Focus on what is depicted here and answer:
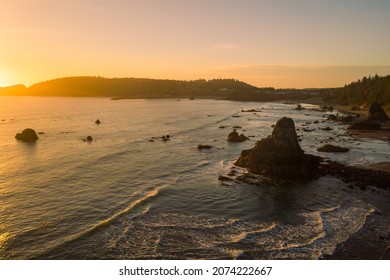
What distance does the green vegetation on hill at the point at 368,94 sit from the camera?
119m

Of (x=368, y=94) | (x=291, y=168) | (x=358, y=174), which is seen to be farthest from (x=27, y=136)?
(x=368, y=94)

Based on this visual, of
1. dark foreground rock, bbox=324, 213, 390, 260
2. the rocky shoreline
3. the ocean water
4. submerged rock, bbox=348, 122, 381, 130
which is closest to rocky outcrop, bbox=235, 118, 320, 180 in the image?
the rocky shoreline

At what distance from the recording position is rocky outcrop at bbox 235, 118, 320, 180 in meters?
38.4

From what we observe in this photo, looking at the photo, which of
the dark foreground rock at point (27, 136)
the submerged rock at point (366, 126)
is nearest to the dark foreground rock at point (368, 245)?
the submerged rock at point (366, 126)

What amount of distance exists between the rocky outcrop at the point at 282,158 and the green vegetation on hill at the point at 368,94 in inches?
3330

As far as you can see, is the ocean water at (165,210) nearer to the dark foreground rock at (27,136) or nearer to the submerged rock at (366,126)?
the dark foreground rock at (27,136)

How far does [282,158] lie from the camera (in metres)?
39.8

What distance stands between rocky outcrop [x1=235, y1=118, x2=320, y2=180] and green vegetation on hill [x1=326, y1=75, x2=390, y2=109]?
84.6 metres

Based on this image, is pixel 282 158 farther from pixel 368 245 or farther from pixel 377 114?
pixel 377 114

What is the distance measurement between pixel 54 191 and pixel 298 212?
79.2ft

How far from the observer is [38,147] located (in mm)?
61594
